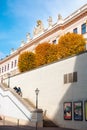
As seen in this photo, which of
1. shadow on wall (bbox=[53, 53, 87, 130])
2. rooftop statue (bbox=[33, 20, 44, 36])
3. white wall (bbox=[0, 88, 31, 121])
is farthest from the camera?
rooftop statue (bbox=[33, 20, 44, 36])

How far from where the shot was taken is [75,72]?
87.9ft

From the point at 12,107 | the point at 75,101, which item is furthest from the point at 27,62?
the point at 75,101

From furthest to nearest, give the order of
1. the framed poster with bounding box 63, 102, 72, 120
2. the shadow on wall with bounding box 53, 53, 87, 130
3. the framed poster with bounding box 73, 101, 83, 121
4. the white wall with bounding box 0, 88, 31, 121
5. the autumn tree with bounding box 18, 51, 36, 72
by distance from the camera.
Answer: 1. the autumn tree with bounding box 18, 51, 36, 72
2. the white wall with bounding box 0, 88, 31, 121
3. the framed poster with bounding box 63, 102, 72, 120
4. the shadow on wall with bounding box 53, 53, 87, 130
5. the framed poster with bounding box 73, 101, 83, 121

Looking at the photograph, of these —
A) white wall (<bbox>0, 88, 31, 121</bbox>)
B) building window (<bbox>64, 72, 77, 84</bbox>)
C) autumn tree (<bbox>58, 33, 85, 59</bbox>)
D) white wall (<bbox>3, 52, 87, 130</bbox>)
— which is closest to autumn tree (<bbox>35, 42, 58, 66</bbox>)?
autumn tree (<bbox>58, 33, 85, 59</bbox>)

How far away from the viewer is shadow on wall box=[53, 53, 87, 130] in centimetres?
2495

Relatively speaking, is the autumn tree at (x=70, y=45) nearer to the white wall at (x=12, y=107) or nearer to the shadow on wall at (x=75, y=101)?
A: the white wall at (x=12, y=107)

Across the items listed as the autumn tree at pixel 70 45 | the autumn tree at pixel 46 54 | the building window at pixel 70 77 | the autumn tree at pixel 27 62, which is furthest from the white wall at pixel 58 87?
the autumn tree at pixel 27 62

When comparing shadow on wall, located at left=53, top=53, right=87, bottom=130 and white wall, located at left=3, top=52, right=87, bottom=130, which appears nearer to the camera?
shadow on wall, located at left=53, top=53, right=87, bottom=130

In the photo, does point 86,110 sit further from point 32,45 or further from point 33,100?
point 32,45

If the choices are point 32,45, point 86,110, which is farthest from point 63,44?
point 32,45

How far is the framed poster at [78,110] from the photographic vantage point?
2483 centimetres

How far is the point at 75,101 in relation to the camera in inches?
1019

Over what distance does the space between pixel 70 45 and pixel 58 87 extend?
35.6 feet

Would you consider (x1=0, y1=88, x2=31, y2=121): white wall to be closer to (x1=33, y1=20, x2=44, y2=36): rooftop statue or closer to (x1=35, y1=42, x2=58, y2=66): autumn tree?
(x1=35, y1=42, x2=58, y2=66): autumn tree
